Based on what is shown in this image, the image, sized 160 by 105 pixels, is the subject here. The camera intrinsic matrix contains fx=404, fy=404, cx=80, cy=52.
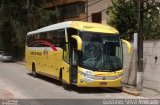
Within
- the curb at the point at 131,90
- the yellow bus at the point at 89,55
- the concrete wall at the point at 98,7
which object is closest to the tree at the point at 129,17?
the curb at the point at 131,90

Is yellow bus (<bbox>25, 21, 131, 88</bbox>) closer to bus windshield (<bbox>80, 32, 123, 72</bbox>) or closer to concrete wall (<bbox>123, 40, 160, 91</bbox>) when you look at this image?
bus windshield (<bbox>80, 32, 123, 72</bbox>)

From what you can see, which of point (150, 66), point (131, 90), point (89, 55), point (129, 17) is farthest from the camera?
point (129, 17)

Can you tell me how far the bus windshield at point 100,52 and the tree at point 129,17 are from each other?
6.23 meters

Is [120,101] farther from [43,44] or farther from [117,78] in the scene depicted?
[43,44]

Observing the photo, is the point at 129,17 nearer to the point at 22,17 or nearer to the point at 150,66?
the point at 150,66

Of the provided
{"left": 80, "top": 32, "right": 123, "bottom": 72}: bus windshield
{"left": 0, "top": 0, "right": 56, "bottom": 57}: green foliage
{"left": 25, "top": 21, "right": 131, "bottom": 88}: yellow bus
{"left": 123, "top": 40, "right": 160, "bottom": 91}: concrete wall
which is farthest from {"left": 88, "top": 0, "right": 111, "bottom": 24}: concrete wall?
{"left": 80, "top": 32, "right": 123, "bottom": 72}: bus windshield

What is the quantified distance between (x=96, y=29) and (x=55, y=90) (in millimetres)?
3587

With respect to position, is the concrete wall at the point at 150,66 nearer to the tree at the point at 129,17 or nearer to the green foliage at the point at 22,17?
the tree at the point at 129,17

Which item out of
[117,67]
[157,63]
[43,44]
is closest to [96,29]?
[117,67]

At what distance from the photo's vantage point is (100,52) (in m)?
19.0

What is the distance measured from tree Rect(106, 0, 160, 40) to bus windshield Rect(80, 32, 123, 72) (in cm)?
623

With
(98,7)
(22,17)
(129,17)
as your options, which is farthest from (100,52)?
(22,17)

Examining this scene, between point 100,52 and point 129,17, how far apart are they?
27.3 feet

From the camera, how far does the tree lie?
25331 mm
